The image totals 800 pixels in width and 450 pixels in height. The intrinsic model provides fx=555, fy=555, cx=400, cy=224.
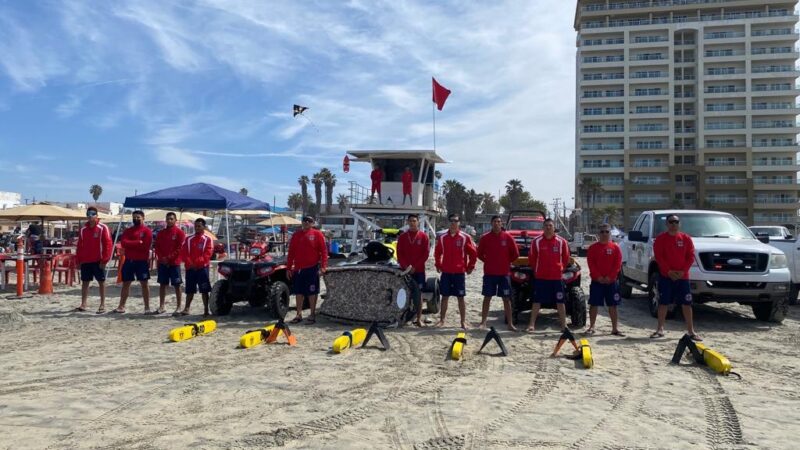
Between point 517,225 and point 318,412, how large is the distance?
13.0 m

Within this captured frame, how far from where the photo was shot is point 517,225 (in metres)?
17.0

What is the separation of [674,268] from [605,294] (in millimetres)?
1055

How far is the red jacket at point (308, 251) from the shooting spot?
9.24 metres

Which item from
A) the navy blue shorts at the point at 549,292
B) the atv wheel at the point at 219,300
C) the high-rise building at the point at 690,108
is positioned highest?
the high-rise building at the point at 690,108

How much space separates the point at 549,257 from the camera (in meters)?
8.41

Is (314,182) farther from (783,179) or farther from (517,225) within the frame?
(517,225)

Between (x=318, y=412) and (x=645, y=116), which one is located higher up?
(x=645, y=116)

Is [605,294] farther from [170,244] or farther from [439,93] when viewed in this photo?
[439,93]

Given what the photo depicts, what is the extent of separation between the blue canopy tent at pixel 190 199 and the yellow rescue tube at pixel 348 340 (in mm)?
7815

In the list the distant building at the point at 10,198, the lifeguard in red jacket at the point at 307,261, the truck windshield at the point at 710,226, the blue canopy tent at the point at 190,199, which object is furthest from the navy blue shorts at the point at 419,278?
the distant building at the point at 10,198

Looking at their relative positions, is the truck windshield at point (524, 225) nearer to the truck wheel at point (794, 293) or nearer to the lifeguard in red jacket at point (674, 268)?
the truck wheel at point (794, 293)

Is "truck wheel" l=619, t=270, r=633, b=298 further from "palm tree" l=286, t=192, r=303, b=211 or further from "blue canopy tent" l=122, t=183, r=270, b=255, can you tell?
"palm tree" l=286, t=192, r=303, b=211

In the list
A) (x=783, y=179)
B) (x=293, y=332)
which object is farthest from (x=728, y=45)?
(x=293, y=332)

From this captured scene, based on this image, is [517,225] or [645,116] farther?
[645,116]
